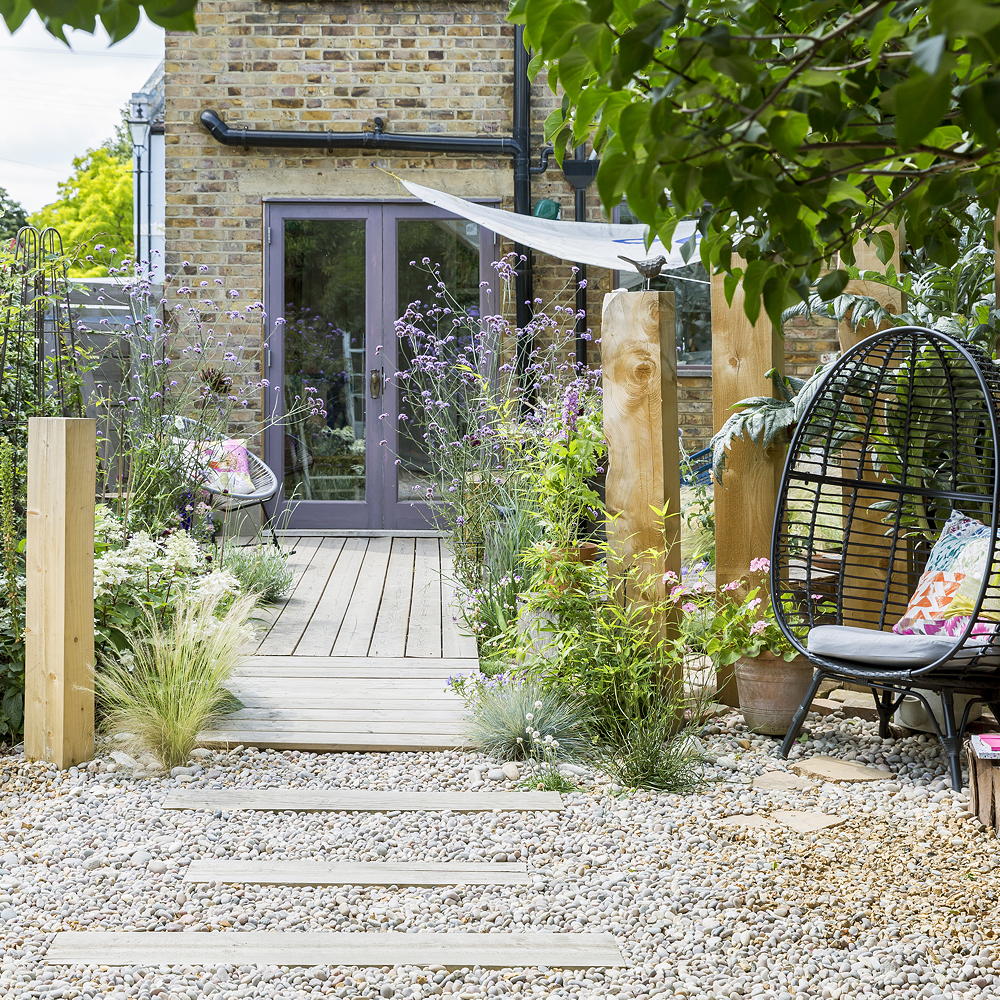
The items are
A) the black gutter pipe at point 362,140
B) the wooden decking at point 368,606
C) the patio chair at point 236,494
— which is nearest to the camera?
the wooden decking at point 368,606

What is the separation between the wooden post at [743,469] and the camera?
11.5ft

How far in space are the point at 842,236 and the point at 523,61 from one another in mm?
6267

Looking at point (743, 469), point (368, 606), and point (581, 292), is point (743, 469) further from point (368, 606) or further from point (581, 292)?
point (581, 292)

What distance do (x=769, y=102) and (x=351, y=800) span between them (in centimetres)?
233

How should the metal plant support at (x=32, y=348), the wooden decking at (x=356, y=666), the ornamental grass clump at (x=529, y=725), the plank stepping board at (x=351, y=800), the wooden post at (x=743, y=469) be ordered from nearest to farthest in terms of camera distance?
1. the plank stepping board at (x=351, y=800)
2. the ornamental grass clump at (x=529, y=725)
3. the wooden decking at (x=356, y=666)
4. the wooden post at (x=743, y=469)
5. the metal plant support at (x=32, y=348)

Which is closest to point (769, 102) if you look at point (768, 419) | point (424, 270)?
point (768, 419)

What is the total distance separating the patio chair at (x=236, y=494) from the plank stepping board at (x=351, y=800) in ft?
6.44

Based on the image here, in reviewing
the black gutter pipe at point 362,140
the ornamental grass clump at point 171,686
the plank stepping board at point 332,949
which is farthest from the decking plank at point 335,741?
the black gutter pipe at point 362,140

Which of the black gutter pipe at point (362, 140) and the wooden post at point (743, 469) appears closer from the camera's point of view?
the wooden post at point (743, 469)

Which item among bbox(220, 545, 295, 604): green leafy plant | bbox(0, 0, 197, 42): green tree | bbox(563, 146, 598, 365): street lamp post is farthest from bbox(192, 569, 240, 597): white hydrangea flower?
bbox(563, 146, 598, 365): street lamp post

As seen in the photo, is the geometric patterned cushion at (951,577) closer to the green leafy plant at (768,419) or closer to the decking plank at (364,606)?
the green leafy plant at (768,419)

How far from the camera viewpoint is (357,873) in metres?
2.30

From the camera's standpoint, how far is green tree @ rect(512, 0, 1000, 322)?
0.65 metres

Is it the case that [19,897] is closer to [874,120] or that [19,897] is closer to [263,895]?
[263,895]
